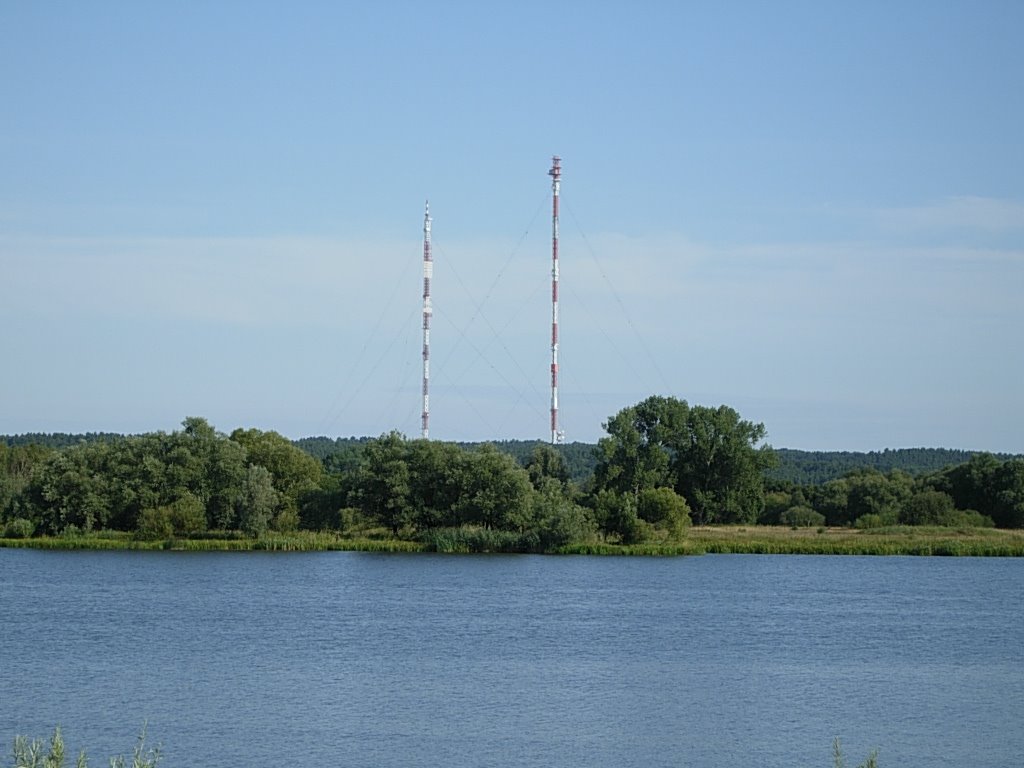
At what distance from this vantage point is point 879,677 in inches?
1231

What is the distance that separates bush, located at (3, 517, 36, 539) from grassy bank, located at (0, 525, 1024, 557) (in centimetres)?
94

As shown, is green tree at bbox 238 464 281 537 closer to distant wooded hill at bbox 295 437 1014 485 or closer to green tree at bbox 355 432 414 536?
green tree at bbox 355 432 414 536

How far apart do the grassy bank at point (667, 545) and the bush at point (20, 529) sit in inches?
37.1

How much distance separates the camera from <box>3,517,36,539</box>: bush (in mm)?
66688

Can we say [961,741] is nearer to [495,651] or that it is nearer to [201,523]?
[495,651]

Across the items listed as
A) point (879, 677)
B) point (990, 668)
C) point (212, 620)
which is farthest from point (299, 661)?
point (990, 668)

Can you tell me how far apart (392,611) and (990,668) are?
671 inches

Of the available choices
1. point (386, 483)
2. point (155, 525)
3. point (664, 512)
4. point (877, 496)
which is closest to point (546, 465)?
point (664, 512)

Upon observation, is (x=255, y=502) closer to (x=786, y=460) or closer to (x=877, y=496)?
(x=877, y=496)

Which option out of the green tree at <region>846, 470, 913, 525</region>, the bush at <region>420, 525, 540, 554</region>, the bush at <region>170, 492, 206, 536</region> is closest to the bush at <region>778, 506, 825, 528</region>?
the green tree at <region>846, 470, 913, 525</region>

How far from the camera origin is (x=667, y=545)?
6525cm

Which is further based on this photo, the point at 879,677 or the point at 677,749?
the point at 879,677

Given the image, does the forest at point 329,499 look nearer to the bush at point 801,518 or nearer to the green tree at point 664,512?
the green tree at point 664,512

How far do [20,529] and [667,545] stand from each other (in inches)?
1219
